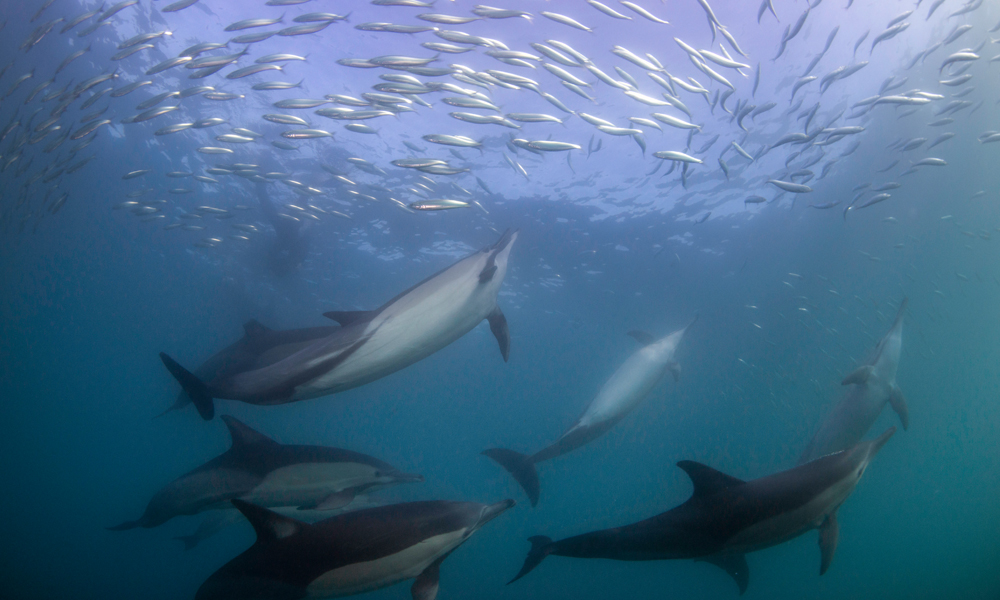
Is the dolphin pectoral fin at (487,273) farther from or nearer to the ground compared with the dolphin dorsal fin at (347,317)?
farther from the ground

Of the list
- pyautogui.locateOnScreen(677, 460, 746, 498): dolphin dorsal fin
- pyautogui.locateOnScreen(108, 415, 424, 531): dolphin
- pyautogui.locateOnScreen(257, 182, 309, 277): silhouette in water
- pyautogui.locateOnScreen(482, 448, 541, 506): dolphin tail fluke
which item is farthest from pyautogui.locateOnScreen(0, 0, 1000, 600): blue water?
pyautogui.locateOnScreen(677, 460, 746, 498): dolphin dorsal fin

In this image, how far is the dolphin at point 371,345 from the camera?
2.95 meters

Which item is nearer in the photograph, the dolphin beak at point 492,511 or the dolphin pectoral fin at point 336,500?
the dolphin beak at point 492,511

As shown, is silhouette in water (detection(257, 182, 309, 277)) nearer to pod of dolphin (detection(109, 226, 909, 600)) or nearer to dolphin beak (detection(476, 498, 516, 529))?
pod of dolphin (detection(109, 226, 909, 600))

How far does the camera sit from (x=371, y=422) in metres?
79.9

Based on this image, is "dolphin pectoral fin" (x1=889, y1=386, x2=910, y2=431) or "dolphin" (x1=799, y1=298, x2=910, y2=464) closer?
"dolphin" (x1=799, y1=298, x2=910, y2=464)

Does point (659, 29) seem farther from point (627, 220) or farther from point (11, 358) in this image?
point (11, 358)

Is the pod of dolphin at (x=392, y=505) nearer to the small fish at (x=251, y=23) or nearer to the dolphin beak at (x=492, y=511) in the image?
the dolphin beak at (x=492, y=511)

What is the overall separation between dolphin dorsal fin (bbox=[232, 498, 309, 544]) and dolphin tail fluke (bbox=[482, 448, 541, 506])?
5.39m

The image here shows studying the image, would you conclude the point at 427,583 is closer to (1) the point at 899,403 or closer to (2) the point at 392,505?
(2) the point at 392,505

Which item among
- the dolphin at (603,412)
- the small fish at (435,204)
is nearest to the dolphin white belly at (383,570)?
the small fish at (435,204)

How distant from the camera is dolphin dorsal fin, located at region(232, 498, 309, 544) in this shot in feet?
9.10

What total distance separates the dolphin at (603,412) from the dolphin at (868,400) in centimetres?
325

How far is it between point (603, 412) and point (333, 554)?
6.24m
